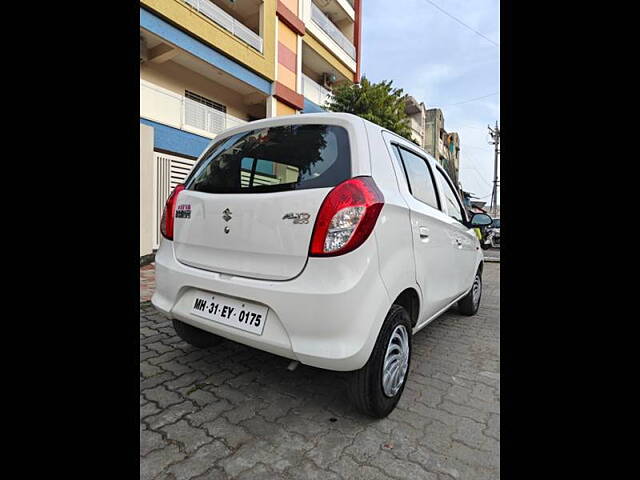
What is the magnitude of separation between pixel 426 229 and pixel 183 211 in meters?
1.49

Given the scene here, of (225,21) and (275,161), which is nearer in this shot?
(275,161)

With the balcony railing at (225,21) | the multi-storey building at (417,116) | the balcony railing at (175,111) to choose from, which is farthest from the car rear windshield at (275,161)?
the multi-storey building at (417,116)

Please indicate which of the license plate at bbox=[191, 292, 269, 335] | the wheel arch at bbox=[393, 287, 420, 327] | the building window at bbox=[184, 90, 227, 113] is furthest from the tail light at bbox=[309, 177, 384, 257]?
the building window at bbox=[184, 90, 227, 113]

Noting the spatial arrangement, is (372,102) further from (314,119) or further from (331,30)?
(314,119)

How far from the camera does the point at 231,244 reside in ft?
5.82

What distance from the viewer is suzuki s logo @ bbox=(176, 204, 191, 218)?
201 centimetres

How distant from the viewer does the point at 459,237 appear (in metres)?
2.93

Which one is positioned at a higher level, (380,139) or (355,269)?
(380,139)

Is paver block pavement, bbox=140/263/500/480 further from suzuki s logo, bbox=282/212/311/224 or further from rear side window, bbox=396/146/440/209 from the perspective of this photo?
rear side window, bbox=396/146/440/209

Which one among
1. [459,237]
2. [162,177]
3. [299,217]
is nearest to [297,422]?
[299,217]

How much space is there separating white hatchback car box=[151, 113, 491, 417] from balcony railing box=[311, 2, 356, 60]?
1393cm
